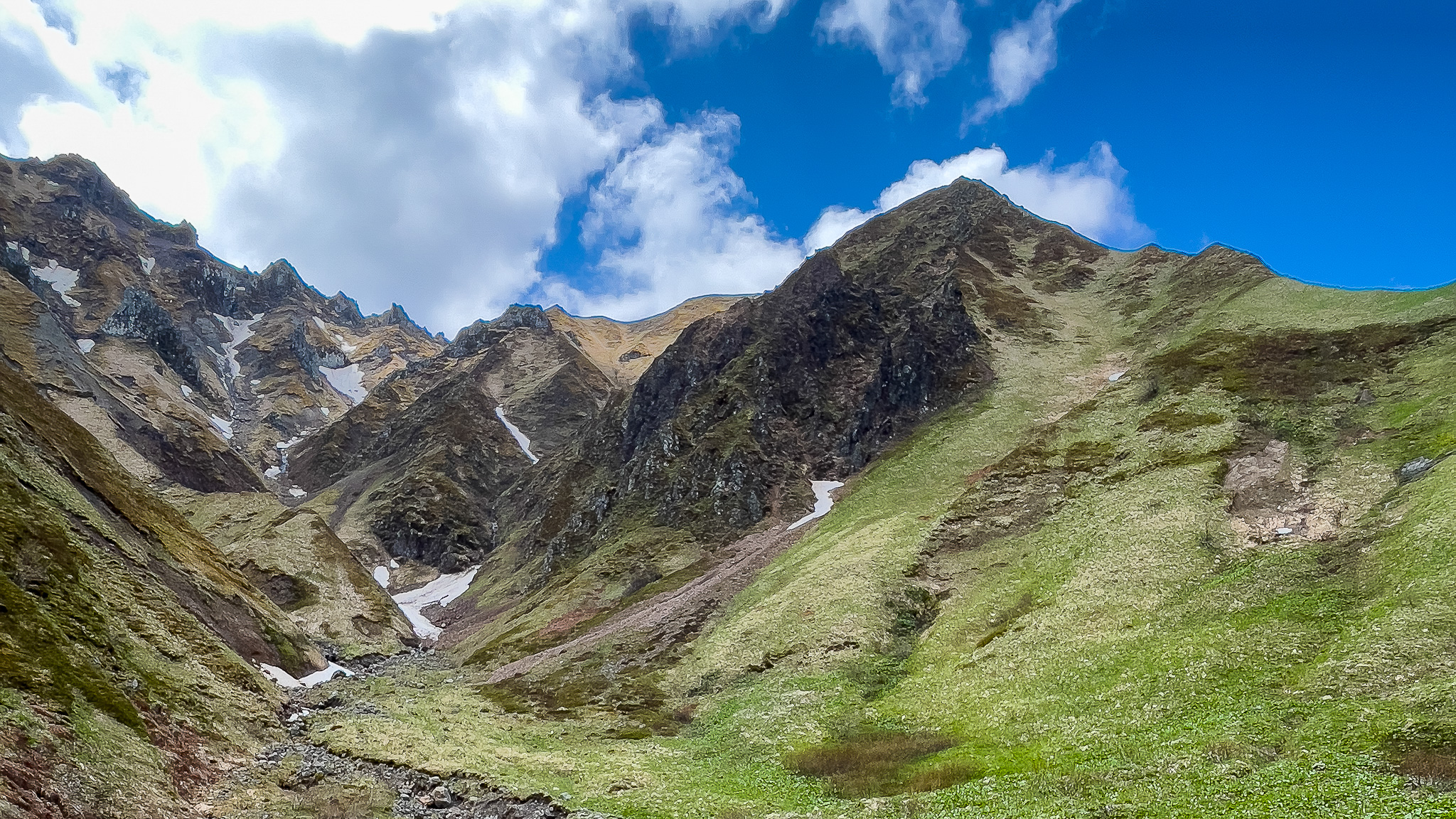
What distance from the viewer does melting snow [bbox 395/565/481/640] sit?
129 metres

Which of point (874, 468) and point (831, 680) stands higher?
point (874, 468)

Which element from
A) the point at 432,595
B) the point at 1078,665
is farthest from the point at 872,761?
the point at 432,595

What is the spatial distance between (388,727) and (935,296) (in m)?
122

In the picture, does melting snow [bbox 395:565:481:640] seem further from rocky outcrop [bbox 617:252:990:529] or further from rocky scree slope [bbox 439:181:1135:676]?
rocky outcrop [bbox 617:252:990:529]

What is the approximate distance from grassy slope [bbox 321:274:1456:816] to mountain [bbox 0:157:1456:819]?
0.97ft

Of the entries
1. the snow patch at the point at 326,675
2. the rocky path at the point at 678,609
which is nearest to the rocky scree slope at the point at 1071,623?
the rocky path at the point at 678,609

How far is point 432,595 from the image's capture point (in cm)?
15025

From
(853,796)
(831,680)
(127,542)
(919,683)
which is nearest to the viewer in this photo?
(853,796)

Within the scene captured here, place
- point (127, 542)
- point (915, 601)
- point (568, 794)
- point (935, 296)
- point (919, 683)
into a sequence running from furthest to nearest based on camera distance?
point (935, 296) → point (915, 601) → point (127, 542) → point (919, 683) → point (568, 794)

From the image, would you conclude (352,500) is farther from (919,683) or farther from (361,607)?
(919,683)

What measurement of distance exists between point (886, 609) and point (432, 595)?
406 ft

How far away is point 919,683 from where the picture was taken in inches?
1813

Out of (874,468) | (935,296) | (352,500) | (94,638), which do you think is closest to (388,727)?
(94,638)

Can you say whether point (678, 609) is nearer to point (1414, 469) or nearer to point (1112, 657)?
point (1112, 657)
